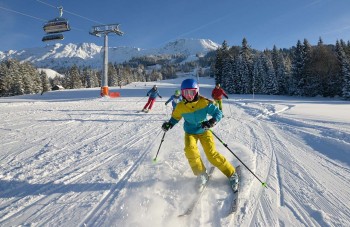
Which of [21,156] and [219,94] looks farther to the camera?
Answer: [219,94]

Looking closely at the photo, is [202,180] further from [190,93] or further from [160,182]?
[190,93]

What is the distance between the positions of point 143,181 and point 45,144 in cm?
464

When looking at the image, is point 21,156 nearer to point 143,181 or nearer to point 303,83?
point 143,181

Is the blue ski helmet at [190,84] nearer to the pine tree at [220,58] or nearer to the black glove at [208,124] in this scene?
the black glove at [208,124]

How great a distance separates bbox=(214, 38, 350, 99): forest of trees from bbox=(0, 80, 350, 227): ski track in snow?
32.9m

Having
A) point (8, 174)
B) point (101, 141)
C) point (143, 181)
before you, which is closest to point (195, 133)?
point (143, 181)

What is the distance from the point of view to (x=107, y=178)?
534cm

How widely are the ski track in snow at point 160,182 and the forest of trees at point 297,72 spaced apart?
32.9 meters

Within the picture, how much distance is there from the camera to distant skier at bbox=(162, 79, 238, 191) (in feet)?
15.9

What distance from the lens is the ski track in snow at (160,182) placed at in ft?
12.4

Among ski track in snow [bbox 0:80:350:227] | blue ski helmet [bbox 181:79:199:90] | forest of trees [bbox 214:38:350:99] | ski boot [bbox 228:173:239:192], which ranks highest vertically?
forest of trees [bbox 214:38:350:99]

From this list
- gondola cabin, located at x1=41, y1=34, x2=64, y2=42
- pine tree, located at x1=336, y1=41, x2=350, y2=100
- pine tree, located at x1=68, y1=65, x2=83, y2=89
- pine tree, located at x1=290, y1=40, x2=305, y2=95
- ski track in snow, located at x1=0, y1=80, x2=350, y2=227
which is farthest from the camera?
pine tree, located at x1=68, y1=65, x2=83, y2=89

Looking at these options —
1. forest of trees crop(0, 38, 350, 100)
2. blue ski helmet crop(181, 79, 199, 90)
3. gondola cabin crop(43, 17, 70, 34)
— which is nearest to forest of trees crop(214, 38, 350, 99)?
forest of trees crop(0, 38, 350, 100)

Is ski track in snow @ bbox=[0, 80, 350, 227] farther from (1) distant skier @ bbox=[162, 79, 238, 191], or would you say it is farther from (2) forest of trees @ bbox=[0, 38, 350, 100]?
(2) forest of trees @ bbox=[0, 38, 350, 100]
